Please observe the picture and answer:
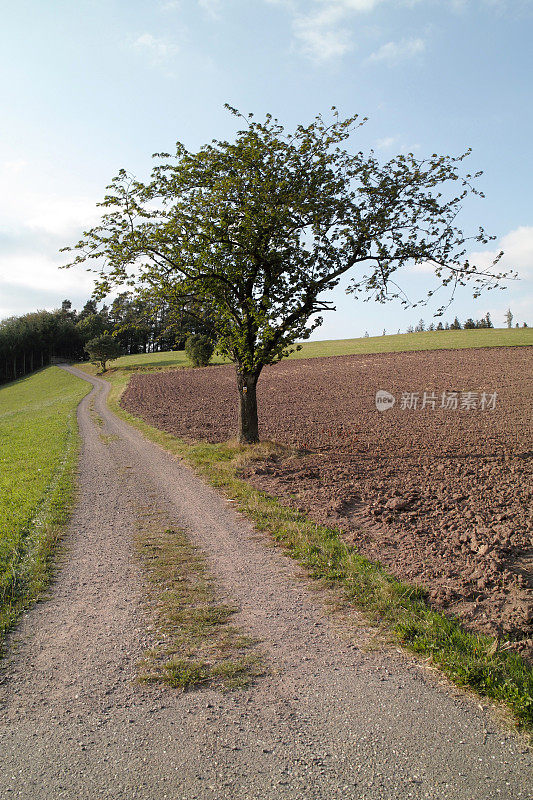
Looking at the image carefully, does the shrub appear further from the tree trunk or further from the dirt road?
the dirt road

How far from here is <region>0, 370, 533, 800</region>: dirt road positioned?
3.14m

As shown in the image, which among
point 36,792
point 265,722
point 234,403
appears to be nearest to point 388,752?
point 265,722

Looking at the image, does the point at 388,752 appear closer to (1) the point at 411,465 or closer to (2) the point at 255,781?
(2) the point at 255,781

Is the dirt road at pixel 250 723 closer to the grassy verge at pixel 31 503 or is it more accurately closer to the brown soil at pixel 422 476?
the grassy verge at pixel 31 503

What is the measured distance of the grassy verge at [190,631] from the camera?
427cm

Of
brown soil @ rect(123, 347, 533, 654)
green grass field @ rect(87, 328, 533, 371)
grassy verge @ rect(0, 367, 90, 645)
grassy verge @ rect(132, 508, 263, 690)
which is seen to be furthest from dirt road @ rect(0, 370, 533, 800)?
green grass field @ rect(87, 328, 533, 371)

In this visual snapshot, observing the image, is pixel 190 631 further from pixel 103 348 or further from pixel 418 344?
pixel 103 348

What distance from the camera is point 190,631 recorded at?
5.02 metres

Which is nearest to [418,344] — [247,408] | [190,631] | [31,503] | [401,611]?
[247,408]

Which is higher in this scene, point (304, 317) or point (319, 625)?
point (304, 317)

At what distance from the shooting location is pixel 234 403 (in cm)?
2881

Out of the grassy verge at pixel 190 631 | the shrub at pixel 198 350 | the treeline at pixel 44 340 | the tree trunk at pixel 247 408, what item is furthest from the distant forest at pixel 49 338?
the grassy verge at pixel 190 631

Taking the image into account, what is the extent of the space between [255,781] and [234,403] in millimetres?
25813

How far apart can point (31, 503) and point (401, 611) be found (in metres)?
7.88
